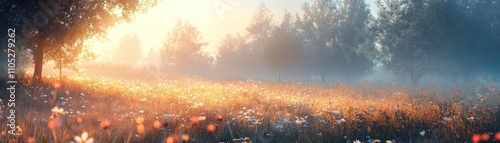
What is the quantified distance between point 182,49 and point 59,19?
3488 centimetres

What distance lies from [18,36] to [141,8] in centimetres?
483

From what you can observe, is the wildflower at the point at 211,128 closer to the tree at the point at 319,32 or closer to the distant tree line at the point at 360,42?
the distant tree line at the point at 360,42

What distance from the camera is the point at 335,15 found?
128ft

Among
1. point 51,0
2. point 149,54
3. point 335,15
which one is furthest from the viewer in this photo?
point 149,54

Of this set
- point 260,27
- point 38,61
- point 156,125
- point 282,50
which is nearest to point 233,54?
point 260,27

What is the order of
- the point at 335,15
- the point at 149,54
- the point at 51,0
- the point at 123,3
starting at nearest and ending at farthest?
the point at 51,0 → the point at 123,3 → the point at 335,15 → the point at 149,54

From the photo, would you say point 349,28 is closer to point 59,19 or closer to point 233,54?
point 233,54

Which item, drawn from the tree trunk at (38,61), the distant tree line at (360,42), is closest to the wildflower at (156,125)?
the tree trunk at (38,61)

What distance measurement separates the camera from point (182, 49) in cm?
4734

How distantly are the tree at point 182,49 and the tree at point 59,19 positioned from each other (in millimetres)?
32772

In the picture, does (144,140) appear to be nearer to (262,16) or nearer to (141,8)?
(141,8)

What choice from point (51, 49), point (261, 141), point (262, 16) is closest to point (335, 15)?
point (262, 16)

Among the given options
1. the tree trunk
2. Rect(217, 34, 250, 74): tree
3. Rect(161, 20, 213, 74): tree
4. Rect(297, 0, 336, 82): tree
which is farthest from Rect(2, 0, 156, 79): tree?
Rect(217, 34, 250, 74): tree

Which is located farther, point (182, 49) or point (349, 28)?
point (182, 49)
